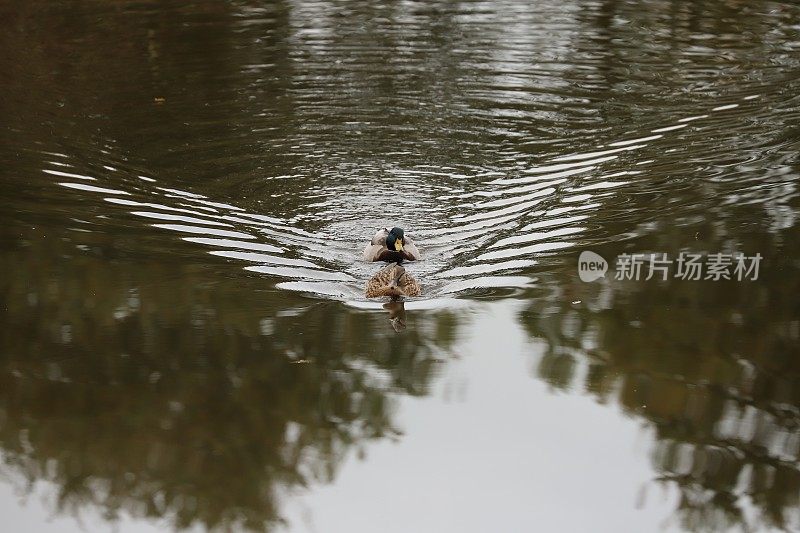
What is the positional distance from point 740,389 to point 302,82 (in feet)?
27.0

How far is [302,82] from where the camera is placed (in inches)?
525

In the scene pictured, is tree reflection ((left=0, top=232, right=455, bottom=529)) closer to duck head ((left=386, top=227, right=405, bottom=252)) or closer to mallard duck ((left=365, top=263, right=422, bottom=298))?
mallard duck ((left=365, top=263, right=422, bottom=298))

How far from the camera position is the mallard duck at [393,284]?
7758 millimetres

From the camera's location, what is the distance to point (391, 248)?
27.7 feet

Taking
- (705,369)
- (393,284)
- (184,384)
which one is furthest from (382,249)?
(705,369)

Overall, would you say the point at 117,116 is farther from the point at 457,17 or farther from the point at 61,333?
the point at 457,17

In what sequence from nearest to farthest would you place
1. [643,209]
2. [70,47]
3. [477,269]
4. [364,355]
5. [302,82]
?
[364,355], [477,269], [643,209], [302,82], [70,47]

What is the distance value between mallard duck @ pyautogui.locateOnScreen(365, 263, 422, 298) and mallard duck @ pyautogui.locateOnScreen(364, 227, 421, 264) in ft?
1.15

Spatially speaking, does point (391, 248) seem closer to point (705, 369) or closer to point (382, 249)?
point (382, 249)

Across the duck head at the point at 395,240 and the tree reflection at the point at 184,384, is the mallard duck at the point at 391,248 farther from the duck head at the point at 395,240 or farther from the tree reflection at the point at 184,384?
the tree reflection at the point at 184,384

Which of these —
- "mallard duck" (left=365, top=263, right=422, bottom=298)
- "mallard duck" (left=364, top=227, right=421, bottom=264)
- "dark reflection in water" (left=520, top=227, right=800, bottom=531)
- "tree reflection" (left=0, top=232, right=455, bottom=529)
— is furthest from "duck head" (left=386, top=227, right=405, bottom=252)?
"dark reflection in water" (left=520, top=227, right=800, bottom=531)

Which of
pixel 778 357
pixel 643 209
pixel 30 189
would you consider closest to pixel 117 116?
pixel 30 189

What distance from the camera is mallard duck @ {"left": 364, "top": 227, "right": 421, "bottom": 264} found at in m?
8.34

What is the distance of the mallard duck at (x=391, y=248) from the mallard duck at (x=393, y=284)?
13.8 inches
